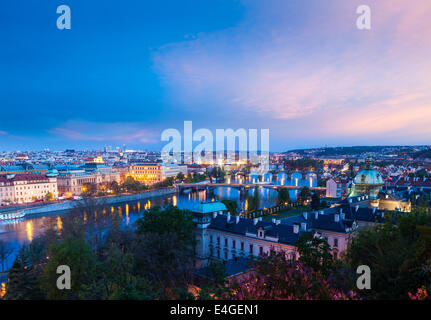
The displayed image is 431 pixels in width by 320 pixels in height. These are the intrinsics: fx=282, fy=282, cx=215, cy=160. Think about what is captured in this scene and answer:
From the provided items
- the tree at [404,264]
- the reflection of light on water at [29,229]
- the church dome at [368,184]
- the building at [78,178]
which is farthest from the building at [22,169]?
the tree at [404,264]

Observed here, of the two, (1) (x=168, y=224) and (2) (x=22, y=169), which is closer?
(1) (x=168, y=224)

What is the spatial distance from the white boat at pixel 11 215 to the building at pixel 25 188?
27.4 ft

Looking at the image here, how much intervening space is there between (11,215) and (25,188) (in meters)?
12.0

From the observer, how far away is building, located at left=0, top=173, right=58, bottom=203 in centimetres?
4119

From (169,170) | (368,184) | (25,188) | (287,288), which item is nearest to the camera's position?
(287,288)

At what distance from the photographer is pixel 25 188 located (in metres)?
43.6

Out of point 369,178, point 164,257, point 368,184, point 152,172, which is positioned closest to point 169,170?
point 152,172

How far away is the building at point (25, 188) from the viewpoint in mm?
41188

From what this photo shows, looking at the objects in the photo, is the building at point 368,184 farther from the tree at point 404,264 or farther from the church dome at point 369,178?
the tree at point 404,264

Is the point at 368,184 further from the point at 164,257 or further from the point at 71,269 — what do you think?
the point at 71,269

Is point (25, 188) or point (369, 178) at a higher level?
point (369, 178)
